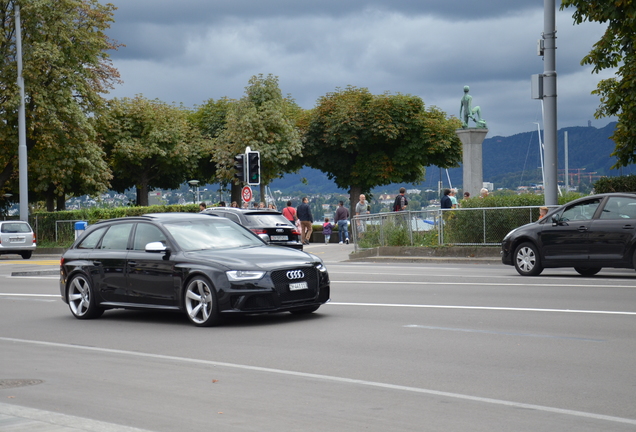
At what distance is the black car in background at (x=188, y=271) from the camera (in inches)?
446

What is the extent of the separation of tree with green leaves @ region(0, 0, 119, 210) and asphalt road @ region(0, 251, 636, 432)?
3315cm

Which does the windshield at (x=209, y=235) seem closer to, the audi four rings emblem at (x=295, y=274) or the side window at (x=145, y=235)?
the side window at (x=145, y=235)

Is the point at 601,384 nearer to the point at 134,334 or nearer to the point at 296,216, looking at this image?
the point at 134,334

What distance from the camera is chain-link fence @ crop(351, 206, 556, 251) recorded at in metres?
24.8

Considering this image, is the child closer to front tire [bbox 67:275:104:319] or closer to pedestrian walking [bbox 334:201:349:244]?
pedestrian walking [bbox 334:201:349:244]

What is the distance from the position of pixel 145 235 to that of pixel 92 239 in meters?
1.30

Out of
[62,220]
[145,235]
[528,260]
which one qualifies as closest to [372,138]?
[62,220]

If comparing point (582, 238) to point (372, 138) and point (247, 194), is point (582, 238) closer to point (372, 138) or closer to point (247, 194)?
point (247, 194)

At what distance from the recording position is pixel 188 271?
1171 cm

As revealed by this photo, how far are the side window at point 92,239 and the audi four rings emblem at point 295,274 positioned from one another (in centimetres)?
350

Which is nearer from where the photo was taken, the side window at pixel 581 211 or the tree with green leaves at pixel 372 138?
the side window at pixel 581 211

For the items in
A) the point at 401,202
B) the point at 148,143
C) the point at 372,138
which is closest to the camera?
the point at 401,202

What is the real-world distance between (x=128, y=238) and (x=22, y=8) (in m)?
35.6

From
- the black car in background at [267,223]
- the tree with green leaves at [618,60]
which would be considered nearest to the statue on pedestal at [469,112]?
the tree with green leaves at [618,60]
